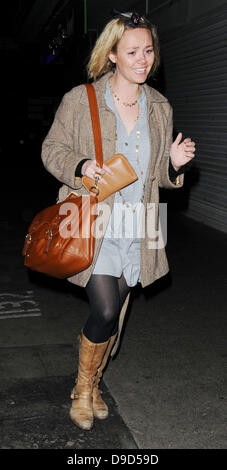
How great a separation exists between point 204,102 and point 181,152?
716 cm

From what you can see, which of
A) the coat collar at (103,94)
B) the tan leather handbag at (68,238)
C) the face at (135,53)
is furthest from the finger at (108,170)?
the face at (135,53)

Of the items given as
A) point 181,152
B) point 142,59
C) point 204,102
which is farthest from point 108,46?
point 204,102

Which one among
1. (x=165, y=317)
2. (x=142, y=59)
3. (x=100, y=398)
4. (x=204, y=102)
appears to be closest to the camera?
(x=142, y=59)

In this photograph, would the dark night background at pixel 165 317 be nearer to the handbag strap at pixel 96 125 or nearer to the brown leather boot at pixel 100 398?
the brown leather boot at pixel 100 398

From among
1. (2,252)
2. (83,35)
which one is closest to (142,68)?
(2,252)

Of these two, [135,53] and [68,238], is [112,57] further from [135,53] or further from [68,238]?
[68,238]

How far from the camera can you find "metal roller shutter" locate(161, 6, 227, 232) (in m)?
8.97

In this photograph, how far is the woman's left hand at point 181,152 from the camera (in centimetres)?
286

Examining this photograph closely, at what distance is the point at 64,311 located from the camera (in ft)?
17.0

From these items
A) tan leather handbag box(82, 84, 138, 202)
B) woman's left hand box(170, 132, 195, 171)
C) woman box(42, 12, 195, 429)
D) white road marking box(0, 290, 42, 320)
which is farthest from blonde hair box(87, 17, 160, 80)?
white road marking box(0, 290, 42, 320)

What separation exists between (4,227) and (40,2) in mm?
13751

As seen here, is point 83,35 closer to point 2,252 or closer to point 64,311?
point 2,252

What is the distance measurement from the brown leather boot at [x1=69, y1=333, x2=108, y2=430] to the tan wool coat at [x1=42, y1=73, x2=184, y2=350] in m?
0.35

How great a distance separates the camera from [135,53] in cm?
279
